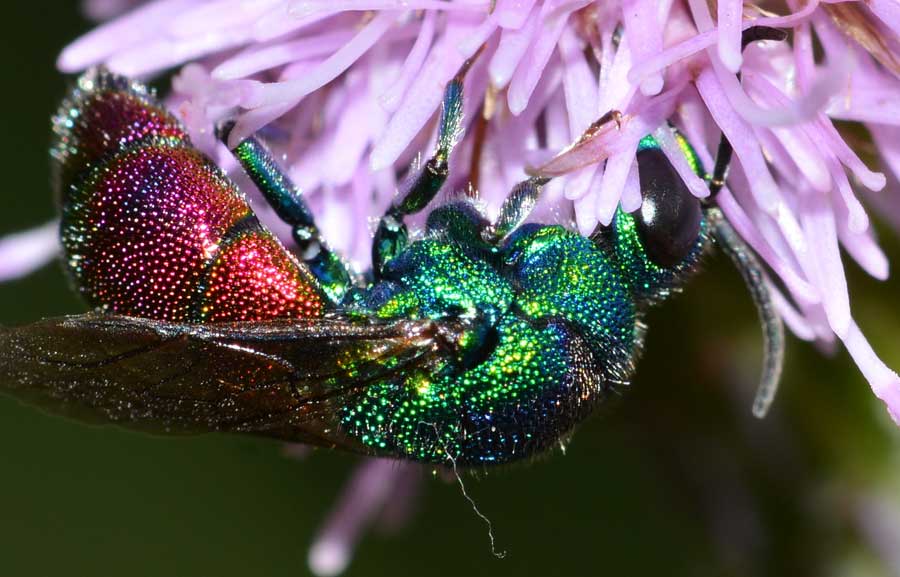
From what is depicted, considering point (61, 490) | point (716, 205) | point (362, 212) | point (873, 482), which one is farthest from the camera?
point (61, 490)

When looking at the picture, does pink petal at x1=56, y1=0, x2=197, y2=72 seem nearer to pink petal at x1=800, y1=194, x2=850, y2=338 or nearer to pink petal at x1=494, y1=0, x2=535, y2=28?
pink petal at x1=494, y1=0, x2=535, y2=28

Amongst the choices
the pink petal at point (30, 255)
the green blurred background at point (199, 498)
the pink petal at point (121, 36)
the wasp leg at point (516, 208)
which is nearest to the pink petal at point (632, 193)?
the wasp leg at point (516, 208)

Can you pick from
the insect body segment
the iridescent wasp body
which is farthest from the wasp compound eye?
the insect body segment

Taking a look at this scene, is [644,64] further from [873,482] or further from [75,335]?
[873,482]

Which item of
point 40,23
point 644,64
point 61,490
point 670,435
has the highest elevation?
point 644,64

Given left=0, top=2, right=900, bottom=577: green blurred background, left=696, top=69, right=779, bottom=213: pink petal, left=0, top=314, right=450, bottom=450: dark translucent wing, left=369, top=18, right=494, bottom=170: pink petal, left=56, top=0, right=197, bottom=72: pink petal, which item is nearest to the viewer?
left=0, top=314, right=450, bottom=450: dark translucent wing

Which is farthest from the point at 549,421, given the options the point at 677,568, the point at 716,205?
the point at 677,568

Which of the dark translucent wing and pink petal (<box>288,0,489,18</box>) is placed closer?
the dark translucent wing
